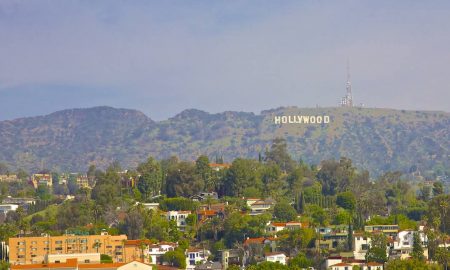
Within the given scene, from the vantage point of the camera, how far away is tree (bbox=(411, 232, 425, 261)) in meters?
97.5

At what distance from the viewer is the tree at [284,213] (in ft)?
415

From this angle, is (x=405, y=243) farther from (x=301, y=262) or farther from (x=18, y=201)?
(x=18, y=201)

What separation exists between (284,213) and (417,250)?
28835 millimetres

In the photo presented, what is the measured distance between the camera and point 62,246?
358 ft

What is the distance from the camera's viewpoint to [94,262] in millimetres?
101438

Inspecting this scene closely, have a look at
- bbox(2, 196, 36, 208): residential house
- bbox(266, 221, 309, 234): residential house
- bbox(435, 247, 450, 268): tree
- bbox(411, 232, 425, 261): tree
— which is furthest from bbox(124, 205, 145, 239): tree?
bbox(2, 196, 36, 208): residential house

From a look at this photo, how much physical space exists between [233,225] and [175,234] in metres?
6.81

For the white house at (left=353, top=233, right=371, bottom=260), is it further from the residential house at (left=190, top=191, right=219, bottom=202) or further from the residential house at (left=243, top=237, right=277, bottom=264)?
the residential house at (left=190, top=191, right=219, bottom=202)

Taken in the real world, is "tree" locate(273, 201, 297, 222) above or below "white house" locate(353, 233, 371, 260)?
above

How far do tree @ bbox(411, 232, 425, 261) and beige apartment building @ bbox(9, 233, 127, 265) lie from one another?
26761 mm

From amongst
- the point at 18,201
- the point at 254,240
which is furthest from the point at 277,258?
the point at 18,201

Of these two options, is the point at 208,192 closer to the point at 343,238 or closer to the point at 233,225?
the point at 233,225

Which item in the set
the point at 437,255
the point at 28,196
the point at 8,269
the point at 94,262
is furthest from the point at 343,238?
the point at 28,196

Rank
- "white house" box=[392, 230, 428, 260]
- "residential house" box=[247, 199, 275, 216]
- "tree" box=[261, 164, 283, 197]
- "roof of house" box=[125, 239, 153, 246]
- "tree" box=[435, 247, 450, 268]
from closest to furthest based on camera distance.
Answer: "tree" box=[435, 247, 450, 268]
"white house" box=[392, 230, 428, 260]
"roof of house" box=[125, 239, 153, 246]
"residential house" box=[247, 199, 275, 216]
"tree" box=[261, 164, 283, 197]
